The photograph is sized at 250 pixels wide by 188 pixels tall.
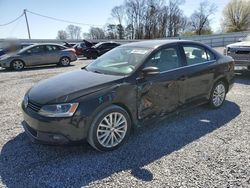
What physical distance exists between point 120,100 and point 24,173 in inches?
61.2

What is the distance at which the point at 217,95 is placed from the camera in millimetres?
5203

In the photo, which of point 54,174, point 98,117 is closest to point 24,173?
point 54,174

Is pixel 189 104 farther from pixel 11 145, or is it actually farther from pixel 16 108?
pixel 16 108

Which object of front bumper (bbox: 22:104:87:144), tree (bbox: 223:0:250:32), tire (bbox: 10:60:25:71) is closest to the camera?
front bumper (bbox: 22:104:87:144)

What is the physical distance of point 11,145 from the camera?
12.4ft

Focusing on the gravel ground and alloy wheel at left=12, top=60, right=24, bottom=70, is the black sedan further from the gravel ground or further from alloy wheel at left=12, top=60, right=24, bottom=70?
alloy wheel at left=12, top=60, right=24, bottom=70

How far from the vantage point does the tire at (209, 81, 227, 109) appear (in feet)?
16.7

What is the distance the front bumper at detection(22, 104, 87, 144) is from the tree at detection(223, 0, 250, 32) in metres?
55.9

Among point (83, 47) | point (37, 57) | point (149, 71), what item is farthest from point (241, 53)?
Result: point (83, 47)

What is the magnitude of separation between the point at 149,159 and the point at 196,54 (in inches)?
97.9

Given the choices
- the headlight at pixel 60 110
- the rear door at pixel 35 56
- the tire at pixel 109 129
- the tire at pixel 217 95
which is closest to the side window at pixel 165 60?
the tire at pixel 109 129

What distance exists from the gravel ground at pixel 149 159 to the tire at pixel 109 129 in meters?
0.15

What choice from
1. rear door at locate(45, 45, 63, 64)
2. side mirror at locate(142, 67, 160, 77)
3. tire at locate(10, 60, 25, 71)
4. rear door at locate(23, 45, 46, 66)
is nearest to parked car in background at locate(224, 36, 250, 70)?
side mirror at locate(142, 67, 160, 77)

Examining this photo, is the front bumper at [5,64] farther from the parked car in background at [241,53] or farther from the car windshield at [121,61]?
the parked car in background at [241,53]
